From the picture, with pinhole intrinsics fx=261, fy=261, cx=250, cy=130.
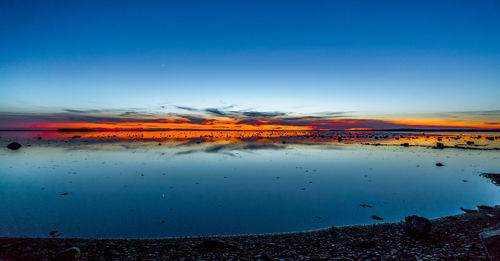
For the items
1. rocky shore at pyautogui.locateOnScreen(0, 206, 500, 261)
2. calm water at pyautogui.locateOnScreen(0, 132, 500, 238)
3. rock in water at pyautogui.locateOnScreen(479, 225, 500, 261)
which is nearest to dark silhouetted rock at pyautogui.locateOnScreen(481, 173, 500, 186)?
calm water at pyautogui.locateOnScreen(0, 132, 500, 238)

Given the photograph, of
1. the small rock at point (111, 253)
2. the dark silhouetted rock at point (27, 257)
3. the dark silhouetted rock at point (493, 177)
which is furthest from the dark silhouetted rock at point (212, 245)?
the dark silhouetted rock at point (493, 177)

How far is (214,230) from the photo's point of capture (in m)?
12.9

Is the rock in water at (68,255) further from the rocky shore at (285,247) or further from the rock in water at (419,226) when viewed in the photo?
the rock in water at (419,226)

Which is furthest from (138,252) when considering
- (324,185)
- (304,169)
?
(304,169)

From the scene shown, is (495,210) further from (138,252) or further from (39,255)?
(39,255)

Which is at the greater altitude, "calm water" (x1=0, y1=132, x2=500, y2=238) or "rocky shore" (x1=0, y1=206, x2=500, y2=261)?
"rocky shore" (x1=0, y1=206, x2=500, y2=261)

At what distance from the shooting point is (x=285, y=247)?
415 inches

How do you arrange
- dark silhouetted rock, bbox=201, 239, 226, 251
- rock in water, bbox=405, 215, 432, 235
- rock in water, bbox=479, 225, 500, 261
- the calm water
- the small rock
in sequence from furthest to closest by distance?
the calm water, rock in water, bbox=405, 215, 432, 235, dark silhouetted rock, bbox=201, 239, 226, 251, the small rock, rock in water, bbox=479, 225, 500, 261

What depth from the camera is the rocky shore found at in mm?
9438

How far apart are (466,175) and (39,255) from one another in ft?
110

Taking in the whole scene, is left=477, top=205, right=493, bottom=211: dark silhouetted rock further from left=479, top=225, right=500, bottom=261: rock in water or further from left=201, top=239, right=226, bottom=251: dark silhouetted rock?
left=201, top=239, right=226, bottom=251: dark silhouetted rock

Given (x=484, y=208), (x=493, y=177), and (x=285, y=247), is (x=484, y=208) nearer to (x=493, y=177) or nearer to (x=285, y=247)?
(x=493, y=177)

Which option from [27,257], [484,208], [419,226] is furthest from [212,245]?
[484,208]

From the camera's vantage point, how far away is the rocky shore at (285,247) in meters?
9.44
